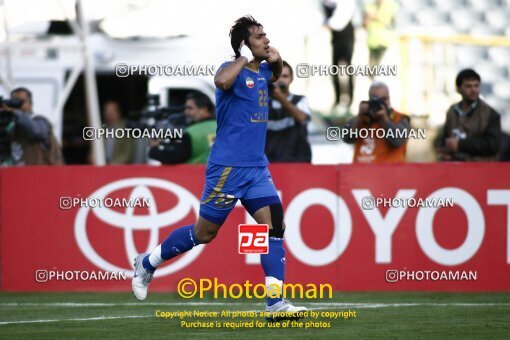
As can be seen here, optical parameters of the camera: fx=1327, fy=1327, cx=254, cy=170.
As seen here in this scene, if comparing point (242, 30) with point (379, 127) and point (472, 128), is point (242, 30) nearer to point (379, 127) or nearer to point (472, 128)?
point (379, 127)

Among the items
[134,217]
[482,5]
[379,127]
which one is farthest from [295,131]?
[482,5]

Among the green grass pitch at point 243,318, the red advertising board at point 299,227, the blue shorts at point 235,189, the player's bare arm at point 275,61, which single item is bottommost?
the green grass pitch at point 243,318

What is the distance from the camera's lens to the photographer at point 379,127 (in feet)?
46.8

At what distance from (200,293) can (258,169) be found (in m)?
3.03

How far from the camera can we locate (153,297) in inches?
532

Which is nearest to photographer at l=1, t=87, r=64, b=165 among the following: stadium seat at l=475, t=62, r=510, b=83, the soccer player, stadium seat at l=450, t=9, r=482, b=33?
the soccer player

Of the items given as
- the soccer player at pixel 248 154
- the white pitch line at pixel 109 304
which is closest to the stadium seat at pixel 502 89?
the white pitch line at pixel 109 304

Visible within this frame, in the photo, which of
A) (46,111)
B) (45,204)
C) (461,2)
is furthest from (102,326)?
(461,2)

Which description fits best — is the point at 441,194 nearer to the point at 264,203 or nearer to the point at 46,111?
the point at 264,203

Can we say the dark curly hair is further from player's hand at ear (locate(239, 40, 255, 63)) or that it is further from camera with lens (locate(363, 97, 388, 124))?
camera with lens (locate(363, 97, 388, 124))

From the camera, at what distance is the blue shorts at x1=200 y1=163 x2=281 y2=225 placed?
10.9m

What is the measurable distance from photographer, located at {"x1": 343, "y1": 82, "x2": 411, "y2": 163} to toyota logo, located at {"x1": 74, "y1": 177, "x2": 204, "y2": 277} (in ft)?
6.29

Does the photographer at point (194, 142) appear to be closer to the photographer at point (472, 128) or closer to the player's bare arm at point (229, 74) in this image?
the photographer at point (472, 128)

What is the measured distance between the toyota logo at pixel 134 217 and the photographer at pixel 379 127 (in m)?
1.92
